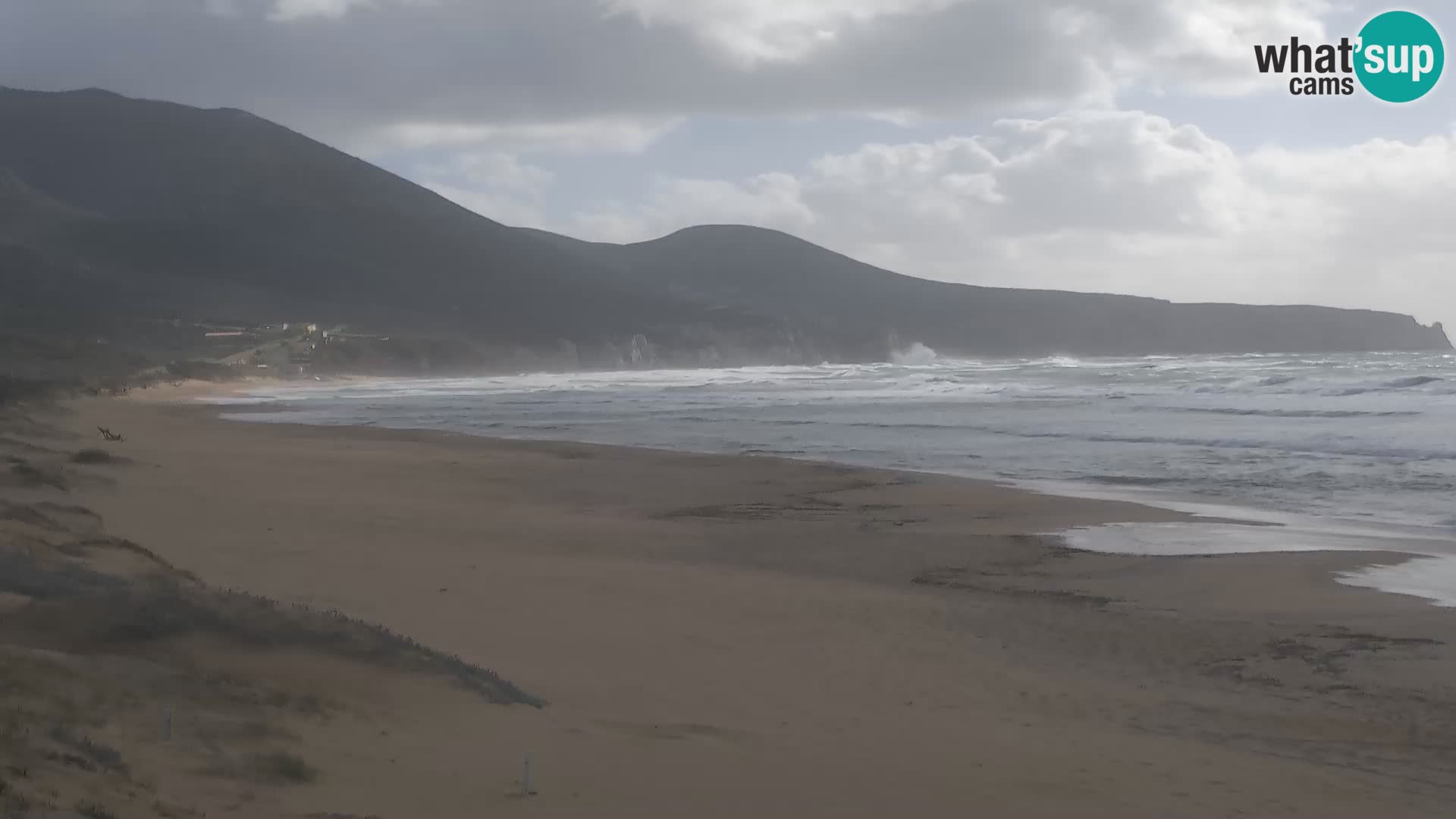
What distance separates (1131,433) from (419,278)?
5309 inches

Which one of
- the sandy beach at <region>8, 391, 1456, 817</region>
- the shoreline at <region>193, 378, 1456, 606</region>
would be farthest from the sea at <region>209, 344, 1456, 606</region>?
the sandy beach at <region>8, 391, 1456, 817</region>

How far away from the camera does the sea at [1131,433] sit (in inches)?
510

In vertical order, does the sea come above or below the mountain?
below

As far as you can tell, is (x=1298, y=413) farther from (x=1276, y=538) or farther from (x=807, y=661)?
(x=807, y=661)

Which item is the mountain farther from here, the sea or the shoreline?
the shoreline

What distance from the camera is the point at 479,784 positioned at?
4.39 m

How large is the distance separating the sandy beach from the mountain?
107m

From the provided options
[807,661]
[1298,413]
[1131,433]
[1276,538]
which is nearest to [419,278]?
[1298,413]

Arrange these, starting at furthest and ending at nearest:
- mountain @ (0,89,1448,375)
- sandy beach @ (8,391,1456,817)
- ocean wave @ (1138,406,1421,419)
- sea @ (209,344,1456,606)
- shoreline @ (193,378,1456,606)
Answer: mountain @ (0,89,1448,375) → ocean wave @ (1138,406,1421,419) → sea @ (209,344,1456,606) → shoreline @ (193,378,1456,606) → sandy beach @ (8,391,1456,817)

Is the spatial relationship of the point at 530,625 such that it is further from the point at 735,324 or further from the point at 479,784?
the point at 735,324

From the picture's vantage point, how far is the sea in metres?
12.9

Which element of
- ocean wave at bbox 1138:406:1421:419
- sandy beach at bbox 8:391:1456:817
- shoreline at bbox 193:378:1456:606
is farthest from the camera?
ocean wave at bbox 1138:406:1421:419

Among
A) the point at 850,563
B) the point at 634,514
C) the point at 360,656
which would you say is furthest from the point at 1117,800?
the point at 634,514

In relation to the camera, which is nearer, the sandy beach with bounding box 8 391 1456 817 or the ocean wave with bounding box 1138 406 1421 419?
the sandy beach with bounding box 8 391 1456 817
